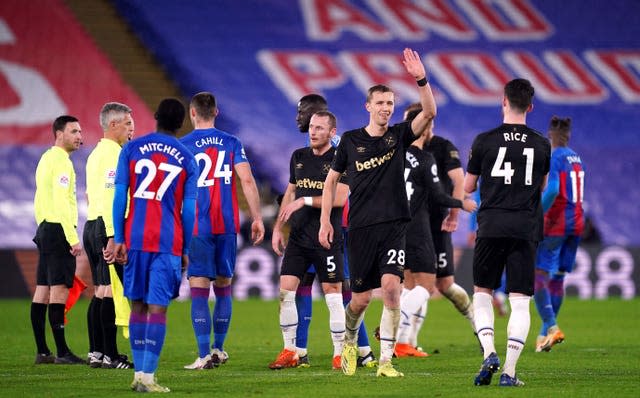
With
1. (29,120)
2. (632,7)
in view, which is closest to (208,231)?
(29,120)

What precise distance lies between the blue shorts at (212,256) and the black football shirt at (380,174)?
1.81 metres

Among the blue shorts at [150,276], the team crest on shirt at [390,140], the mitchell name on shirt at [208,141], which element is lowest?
the blue shorts at [150,276]

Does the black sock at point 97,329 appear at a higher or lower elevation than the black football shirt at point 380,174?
lower

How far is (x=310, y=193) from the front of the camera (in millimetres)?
10984

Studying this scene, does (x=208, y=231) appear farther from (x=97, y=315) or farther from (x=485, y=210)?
(x=485, y=210)

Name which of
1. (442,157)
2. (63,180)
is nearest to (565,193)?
(442,157)

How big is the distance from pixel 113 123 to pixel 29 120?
17.8 meters

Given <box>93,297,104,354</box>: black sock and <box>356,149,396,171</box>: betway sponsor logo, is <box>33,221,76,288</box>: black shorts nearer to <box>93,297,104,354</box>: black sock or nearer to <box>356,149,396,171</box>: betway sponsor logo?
<box>93,297,104,354</box>: black sock

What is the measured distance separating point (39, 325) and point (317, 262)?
2998 mm

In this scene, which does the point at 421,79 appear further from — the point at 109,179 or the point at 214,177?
the point at 109,179

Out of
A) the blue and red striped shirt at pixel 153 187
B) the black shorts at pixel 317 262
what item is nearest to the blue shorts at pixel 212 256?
the black shorts at pixel 317 262

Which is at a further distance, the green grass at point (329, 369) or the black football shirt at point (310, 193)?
the black football shirt at point (310, 193)

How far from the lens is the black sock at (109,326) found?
1098 centimetres

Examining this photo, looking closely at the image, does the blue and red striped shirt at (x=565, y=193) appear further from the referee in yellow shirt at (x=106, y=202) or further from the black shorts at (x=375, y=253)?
the referee in yellow shirt at (x=106, y=202)
